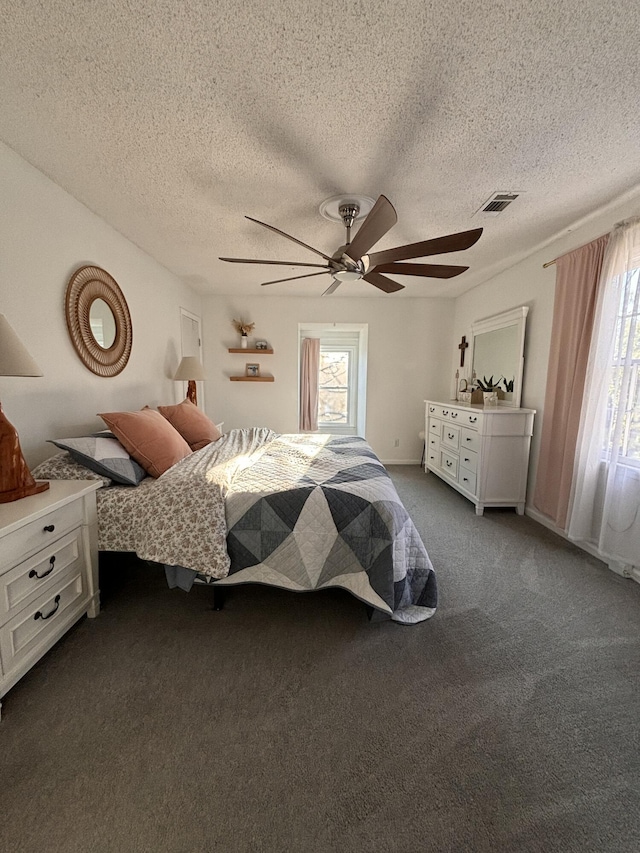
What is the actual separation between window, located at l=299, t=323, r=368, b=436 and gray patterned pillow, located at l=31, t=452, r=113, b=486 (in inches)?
155

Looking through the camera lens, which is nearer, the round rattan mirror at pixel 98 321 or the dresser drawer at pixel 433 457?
the round rattan mirror at pixel 98 321

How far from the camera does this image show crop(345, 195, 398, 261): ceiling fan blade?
157cm

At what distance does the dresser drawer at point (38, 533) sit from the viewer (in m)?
1.26

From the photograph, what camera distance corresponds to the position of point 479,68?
130 centimetres

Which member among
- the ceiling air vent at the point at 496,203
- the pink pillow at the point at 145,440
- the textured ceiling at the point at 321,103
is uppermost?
the ceiling air vent at the point at 496,203

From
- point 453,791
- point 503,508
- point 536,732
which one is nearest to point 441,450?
point 503,508

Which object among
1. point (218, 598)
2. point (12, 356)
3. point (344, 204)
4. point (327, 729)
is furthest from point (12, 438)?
point (344, 204)

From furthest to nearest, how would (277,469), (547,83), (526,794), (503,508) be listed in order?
(503,508) → (277,469) → (547,83) → (526,794)

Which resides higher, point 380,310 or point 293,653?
point 380,310

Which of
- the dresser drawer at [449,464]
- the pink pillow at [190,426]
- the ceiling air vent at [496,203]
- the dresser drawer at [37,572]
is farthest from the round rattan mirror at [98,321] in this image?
the dresser drawer at [449,464]

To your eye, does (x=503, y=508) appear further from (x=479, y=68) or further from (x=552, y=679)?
(x=479, y=68)

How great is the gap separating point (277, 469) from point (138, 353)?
1.89 m

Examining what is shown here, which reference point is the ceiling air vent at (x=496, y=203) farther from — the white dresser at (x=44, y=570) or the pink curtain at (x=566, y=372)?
the white dresser at (x=44, y=570)

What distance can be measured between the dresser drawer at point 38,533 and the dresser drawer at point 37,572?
0.03 meters
